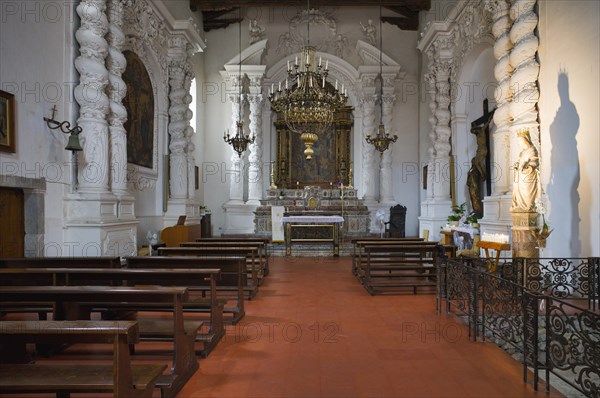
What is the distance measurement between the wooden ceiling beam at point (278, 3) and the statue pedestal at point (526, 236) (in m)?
11.1

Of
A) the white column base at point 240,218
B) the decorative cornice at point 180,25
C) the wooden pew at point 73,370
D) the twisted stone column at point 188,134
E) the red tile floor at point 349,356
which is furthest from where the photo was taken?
the white column base at point 240,218

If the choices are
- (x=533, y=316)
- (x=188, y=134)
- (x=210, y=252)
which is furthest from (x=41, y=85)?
(x=533, y=316)

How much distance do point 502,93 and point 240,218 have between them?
1027 centimetres

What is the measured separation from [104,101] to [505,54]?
26.1 feet

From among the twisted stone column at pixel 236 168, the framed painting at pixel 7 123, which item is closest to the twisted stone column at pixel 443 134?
the twisted stone column at pixel 236 168

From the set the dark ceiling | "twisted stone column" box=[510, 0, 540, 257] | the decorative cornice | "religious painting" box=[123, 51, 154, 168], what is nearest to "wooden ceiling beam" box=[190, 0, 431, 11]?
the dark ceiling

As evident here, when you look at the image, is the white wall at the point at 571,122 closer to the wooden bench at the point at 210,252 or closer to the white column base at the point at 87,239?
the wooden bench at the point at 210,252

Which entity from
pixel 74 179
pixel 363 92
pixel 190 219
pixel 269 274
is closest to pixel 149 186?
pixel 190 219

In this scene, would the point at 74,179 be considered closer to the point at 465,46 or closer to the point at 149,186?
the point at 149,186

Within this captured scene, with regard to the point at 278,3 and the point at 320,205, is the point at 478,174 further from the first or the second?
the point at 278,3

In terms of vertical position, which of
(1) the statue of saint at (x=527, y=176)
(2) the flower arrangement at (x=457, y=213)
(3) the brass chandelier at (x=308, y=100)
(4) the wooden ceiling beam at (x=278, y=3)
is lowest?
(2) the flower arrangement at (x=457, y=213)

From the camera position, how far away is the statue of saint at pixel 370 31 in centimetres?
1734

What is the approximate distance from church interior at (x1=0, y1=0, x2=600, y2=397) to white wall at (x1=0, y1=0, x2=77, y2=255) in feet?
0.14

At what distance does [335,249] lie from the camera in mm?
12617
